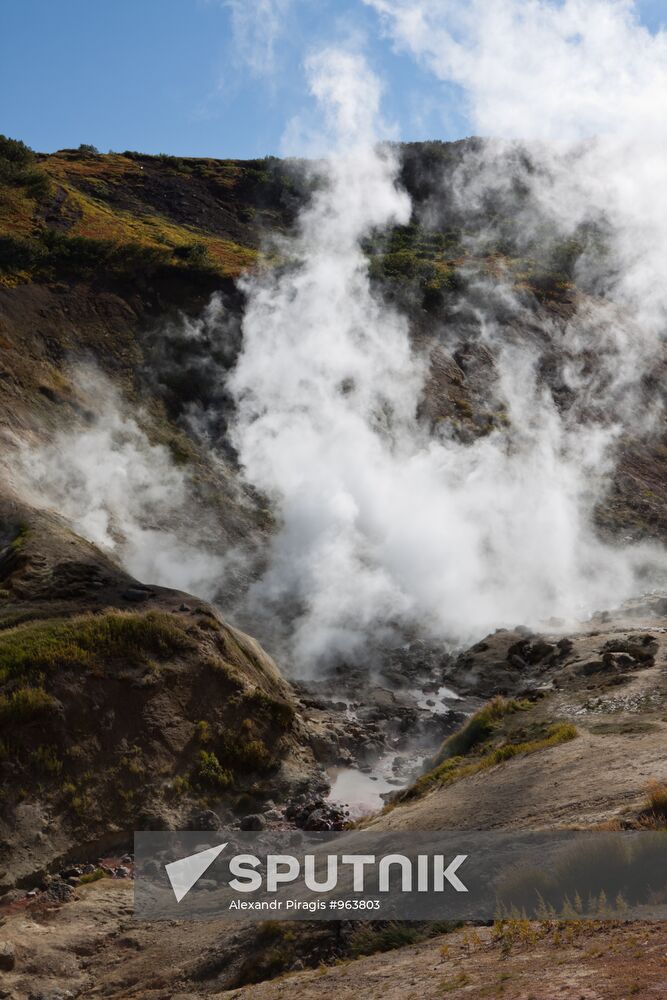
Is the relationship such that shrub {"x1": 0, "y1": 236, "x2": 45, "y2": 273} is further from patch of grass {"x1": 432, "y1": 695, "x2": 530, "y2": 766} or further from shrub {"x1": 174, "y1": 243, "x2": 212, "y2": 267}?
patch of grass {"x1": 432, "y1": 695, "x2": 530, "y2": 766}

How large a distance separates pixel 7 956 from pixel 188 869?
389 cm

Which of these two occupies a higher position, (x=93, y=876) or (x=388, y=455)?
(x=388, y=455)

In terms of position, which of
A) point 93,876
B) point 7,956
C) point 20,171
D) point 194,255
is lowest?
point 7,956

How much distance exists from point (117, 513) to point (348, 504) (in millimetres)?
9514

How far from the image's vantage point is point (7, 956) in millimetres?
10297

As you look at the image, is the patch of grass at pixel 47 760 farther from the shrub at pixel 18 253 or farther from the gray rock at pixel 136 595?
the shrub at pixel 18 253

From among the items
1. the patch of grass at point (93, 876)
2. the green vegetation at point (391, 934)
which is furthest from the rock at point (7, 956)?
the green vegetation at point (391, 934)

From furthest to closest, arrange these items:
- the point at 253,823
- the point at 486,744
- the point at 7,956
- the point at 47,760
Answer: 1. the point at 486,744
2. the point at 253,823
3. the point at 47,760
4. the point at 7,956

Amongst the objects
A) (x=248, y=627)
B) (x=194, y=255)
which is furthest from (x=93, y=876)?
(x=194, y=255)

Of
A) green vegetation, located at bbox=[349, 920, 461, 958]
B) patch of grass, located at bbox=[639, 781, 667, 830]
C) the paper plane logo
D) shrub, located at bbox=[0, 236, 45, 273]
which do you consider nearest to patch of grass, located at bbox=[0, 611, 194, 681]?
the paper plane logo

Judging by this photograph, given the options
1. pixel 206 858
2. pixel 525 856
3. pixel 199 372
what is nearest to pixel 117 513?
pixel 199 372

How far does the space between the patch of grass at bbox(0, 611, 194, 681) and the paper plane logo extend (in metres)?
4.34

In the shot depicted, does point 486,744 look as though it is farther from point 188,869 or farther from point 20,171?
point 20,171

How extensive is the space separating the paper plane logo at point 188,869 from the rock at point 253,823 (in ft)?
2.46
